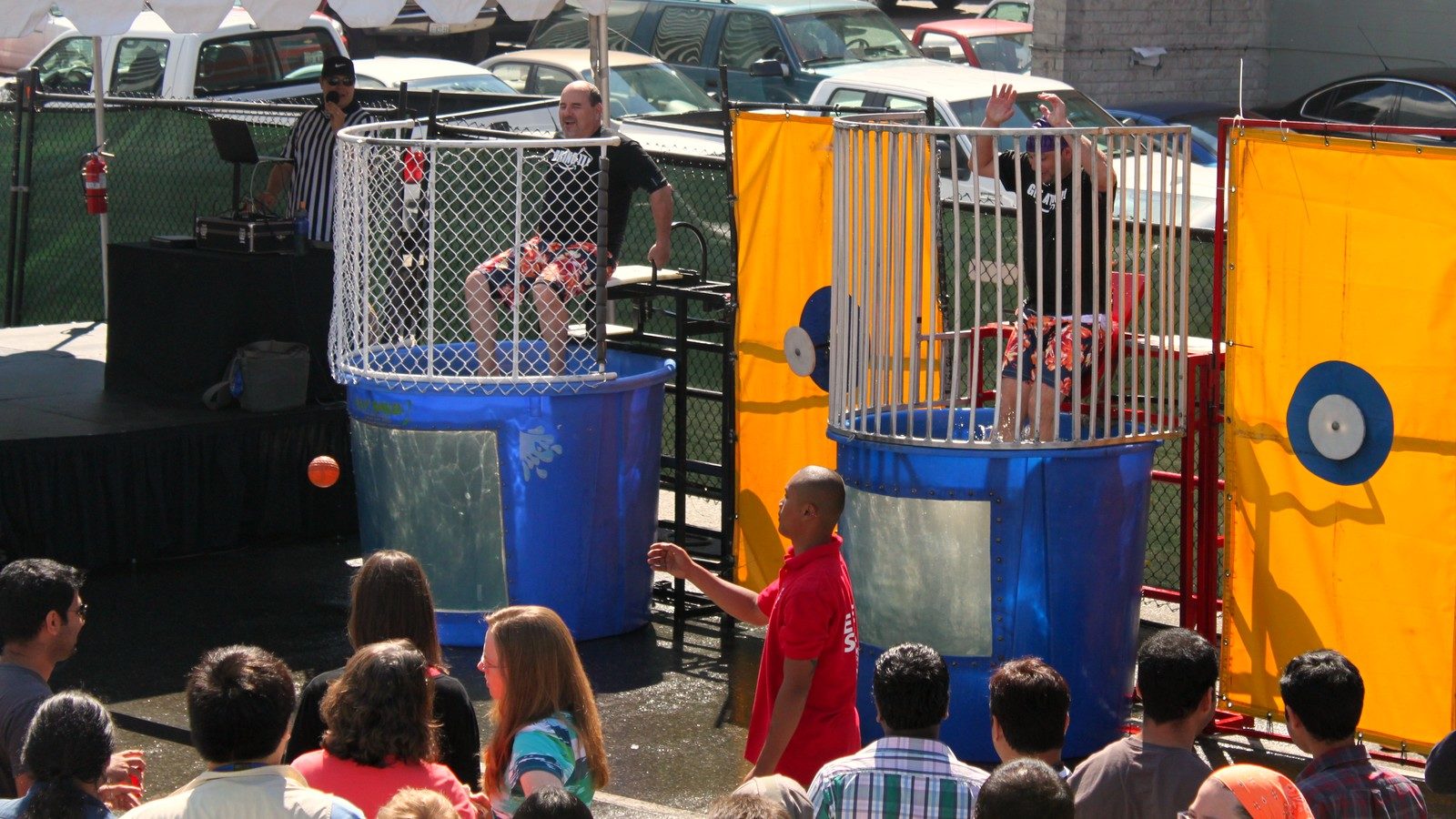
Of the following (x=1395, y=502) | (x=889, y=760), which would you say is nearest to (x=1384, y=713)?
(x=1395, y=502)

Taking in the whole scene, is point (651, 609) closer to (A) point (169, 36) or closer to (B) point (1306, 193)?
(B) point (1306, 193)

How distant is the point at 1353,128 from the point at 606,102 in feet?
13.2

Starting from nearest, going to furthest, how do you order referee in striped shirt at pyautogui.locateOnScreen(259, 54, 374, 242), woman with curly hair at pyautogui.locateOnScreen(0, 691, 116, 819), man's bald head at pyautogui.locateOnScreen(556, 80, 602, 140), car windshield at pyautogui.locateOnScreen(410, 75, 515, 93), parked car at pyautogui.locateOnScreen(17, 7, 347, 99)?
woman with curly hair at pyautogui.locateOnScreen(0, 691, 116, 819), man's bald head at pyautogui.locateOnScreen(556, 80, 602, 140), referee in striped shirt at pyautogui.locateOnScreen(259, 54, 374, 242), parked car at pyautogui.locateOnScreen(17, 7, 347, 99), car windshield at pyautogui.locateOnScreen(410, 75, 515, 93)

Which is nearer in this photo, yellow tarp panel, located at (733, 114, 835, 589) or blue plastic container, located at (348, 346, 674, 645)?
blue plastic container, located at (348, 346, 674, 645)

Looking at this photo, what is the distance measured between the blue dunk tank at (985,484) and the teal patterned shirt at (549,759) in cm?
231

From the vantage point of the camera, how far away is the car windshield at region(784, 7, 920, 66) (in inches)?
742

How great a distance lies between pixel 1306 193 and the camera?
5.95 m

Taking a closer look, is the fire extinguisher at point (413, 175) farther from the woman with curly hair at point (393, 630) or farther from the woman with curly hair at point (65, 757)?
the woman with curly hair at point (65, 757)

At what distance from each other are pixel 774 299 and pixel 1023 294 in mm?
1706

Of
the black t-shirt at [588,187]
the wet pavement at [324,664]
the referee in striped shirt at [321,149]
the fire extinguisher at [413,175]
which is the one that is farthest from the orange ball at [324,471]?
the referee in striped shirt at [321,149]

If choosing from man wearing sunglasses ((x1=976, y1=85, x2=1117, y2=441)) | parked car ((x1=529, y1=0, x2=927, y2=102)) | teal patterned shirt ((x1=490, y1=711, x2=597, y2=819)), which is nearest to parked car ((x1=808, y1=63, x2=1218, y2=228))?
parked car ((x1=529, y1=0, x2=927, y2=102))

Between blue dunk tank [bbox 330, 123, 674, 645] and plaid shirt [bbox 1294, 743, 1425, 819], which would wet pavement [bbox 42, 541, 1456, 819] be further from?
plaid shirt [bbox 1294, 743, 1425, 819]

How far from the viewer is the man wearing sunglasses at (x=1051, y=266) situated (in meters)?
6.07

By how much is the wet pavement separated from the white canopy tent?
256 centimetres
